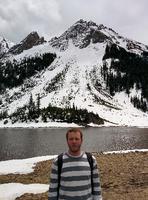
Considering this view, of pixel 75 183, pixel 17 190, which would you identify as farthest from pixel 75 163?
pixel 17 190

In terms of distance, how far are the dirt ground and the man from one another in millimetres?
10861

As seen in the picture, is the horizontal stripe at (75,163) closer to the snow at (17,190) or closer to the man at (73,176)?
the man at (73,176)

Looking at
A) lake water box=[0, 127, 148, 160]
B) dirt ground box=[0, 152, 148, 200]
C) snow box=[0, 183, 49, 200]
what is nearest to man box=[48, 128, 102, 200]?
dirt ground box=[0, 152, 148, 200]

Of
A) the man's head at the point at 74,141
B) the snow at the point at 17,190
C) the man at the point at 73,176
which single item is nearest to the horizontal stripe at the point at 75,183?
the man at the point at 73,176

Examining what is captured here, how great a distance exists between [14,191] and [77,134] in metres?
14.3

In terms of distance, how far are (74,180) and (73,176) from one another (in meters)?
0.10

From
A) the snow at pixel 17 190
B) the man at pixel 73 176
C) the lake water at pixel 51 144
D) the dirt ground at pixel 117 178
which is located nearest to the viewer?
the man at pixel 73 176

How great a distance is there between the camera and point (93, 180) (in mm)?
10422

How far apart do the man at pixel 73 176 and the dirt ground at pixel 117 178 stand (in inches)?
428

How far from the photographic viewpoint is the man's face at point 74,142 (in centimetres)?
1013

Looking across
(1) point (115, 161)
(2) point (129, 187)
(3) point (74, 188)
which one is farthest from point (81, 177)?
(1) point (115, 161)

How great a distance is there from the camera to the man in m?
10.1

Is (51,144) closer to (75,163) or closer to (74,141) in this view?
(75,163)

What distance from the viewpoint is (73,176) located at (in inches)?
401
